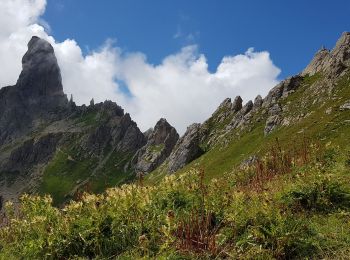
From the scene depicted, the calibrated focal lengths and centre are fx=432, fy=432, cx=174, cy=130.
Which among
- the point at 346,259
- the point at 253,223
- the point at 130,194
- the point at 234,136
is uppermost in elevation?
the point at 234,136

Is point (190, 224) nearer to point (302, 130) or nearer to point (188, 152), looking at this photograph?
point (302, 130)

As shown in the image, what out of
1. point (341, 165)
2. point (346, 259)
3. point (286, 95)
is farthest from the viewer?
point (286, 95)

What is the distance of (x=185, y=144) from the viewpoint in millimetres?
175375

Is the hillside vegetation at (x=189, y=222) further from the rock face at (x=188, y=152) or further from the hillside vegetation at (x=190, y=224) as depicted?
the rock face at (x=188, y=152)

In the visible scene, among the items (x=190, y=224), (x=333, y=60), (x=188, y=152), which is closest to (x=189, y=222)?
(x=190, y=224)

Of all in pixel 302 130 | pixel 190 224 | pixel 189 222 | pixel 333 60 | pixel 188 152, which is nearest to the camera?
pixel 189 222

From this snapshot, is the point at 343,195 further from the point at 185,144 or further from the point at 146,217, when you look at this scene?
the point at 185,144

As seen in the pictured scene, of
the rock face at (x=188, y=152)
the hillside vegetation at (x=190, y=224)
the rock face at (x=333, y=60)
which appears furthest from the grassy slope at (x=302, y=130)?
the hillside vegetation at (x=190, y=224)

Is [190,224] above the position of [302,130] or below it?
below

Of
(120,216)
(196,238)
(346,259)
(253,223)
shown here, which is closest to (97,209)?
(120,216)

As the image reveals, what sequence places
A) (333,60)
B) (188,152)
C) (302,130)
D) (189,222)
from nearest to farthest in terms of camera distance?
(189,222)
(302,130)
(333,60)
(188,152)

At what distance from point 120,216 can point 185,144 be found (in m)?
164

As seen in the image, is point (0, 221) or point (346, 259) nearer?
point (346, 259)

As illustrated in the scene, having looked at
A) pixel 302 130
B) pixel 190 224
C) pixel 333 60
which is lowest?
pixel 190 224
